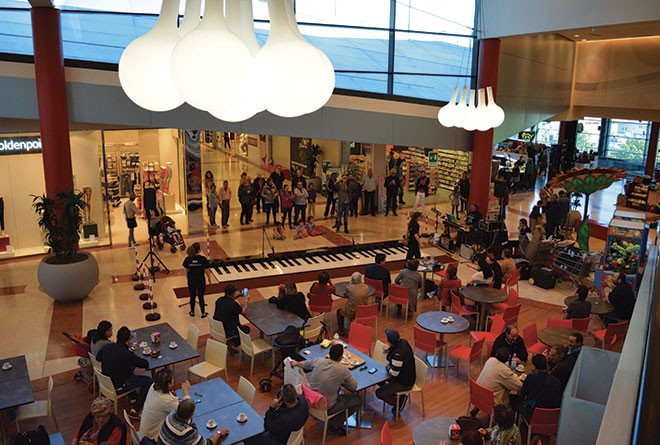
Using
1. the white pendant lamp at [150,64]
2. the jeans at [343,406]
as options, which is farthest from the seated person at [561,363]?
the white pendant lamp at [150,64]

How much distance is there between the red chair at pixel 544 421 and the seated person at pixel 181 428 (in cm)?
386

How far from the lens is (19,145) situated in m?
13.2

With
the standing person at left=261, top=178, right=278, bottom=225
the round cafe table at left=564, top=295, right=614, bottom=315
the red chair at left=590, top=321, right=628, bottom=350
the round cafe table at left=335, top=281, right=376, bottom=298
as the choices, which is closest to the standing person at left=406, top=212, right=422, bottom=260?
the round cafe table at left=335, top=281, right=376, bottom=298

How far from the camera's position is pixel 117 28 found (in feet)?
39.9

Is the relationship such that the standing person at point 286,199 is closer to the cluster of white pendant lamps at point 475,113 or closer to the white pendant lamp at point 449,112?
the white pendant lamp at point 449,112

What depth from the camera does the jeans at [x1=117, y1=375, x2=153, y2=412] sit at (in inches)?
283

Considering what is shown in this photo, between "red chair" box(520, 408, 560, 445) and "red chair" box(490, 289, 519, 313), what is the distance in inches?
144

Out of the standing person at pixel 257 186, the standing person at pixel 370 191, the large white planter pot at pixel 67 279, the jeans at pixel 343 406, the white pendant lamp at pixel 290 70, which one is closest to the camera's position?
the white pendant lamp at pixel 290 70

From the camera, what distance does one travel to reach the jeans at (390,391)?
24.0 ft

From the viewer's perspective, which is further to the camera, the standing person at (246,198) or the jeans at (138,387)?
the standing person at (246,198)

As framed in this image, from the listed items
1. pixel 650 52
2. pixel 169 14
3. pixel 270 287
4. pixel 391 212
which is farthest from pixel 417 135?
pixel 169 14

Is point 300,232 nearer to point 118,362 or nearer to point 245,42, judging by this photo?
point 118,362

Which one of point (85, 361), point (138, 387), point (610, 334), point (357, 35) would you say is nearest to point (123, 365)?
point (138, 387)

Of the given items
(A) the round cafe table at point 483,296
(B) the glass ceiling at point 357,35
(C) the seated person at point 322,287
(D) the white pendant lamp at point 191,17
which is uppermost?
(B) the glass ceiling at point 357,35
